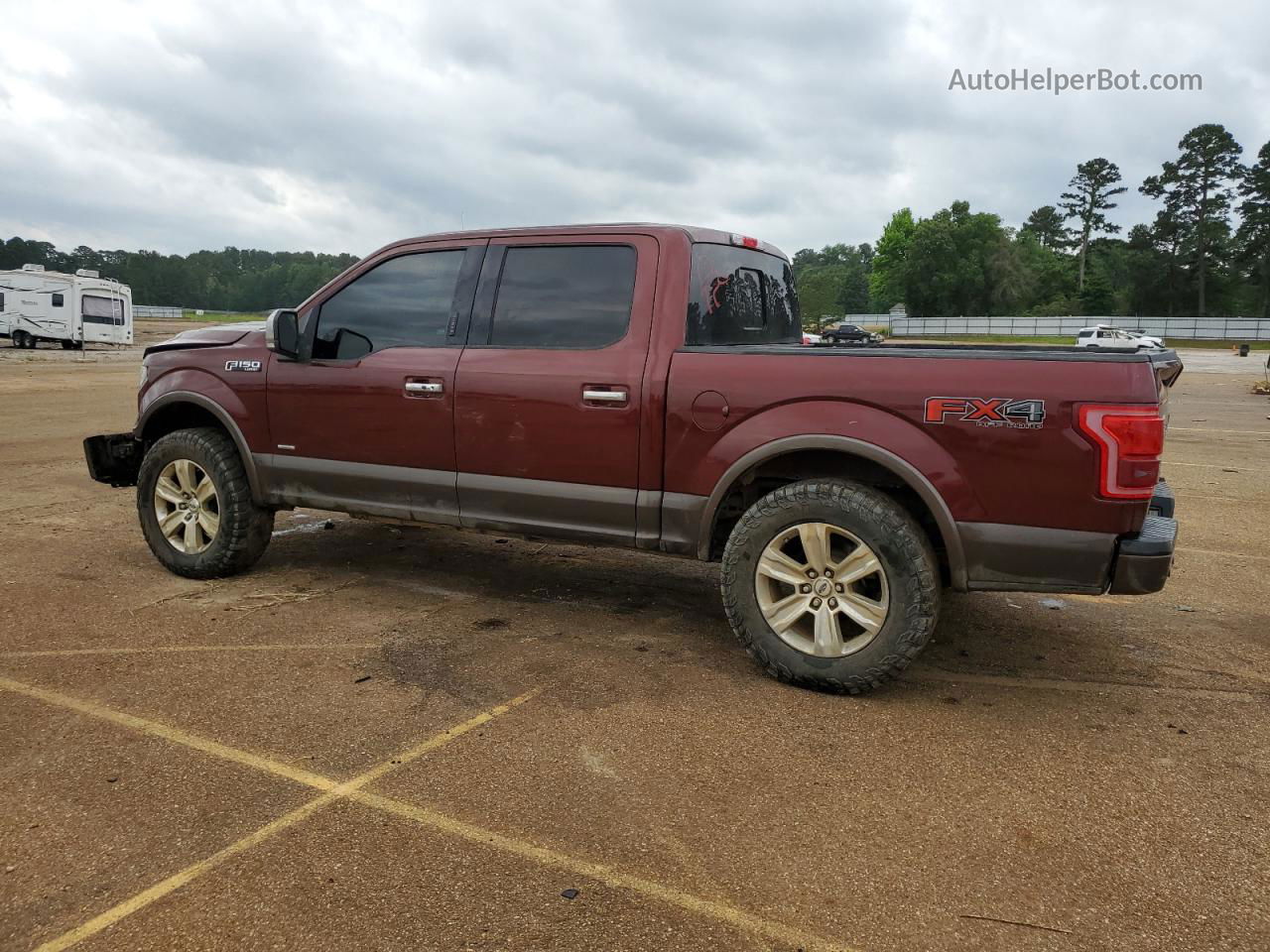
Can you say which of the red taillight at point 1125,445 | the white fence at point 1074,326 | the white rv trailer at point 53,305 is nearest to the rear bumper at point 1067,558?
the red taillight at point 1125,445

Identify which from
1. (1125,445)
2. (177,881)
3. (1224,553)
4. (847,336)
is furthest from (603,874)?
(847,336)

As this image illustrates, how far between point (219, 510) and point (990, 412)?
4.09m

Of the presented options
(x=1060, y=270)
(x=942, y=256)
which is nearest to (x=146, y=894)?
(x=942, y=256)

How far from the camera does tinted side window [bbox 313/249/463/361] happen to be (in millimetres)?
4676

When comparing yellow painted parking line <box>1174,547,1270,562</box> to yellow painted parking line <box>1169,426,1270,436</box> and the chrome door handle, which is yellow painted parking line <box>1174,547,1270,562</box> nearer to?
the chrome door handle

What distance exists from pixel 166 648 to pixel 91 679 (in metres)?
0.40

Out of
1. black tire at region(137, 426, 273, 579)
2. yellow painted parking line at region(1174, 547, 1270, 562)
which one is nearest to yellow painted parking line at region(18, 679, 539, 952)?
black tire at region(137, 426, 273, 579)

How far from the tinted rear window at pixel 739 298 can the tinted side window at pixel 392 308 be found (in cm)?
128

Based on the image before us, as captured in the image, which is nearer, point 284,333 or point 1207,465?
point 284,333

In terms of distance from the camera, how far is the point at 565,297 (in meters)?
4.37

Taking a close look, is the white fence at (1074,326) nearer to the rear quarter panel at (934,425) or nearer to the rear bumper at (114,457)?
the rear quarter panel at (934,425)

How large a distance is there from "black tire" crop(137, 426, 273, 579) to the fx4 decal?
3.74m

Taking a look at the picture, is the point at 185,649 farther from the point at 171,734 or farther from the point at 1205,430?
the point at 1205,430

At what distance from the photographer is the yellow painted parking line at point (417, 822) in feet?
7.42
